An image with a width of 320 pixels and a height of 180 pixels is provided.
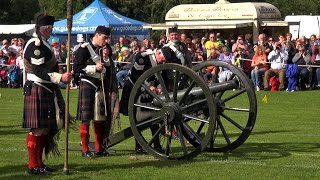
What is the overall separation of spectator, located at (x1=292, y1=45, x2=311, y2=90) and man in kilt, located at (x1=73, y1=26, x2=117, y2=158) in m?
13.1

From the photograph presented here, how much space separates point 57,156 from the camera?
1004 cm

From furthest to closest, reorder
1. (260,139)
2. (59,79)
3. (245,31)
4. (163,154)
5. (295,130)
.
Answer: (245,31)
(295,130)
(260,139)
(163,154)
(59,79)

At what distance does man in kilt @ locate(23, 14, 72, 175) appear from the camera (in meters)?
8.58

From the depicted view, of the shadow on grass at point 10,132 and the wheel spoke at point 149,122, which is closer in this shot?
the wheel spoke at point 149,122

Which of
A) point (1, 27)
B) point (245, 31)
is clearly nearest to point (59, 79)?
point (245, 31)

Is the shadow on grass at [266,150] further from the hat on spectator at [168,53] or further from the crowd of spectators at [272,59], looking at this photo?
the crowd of spectators at [272,59]

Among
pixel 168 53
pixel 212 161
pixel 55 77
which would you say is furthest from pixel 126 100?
pixel 55 77

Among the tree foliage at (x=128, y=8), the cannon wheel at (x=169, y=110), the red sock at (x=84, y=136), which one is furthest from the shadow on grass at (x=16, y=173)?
the tree foliage at (x=128, y=8)

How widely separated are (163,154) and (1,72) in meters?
17.7

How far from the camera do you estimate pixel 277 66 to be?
2269cm

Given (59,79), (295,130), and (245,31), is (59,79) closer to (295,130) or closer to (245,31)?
(295,130)

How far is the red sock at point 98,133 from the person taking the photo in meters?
10.2

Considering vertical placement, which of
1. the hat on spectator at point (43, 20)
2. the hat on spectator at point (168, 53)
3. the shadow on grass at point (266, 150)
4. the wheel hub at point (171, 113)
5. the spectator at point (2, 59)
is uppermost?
the hat on spectator at point (43, 20)

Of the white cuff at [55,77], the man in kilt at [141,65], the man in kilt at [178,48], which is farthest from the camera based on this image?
the man in kilt at [178,48]
